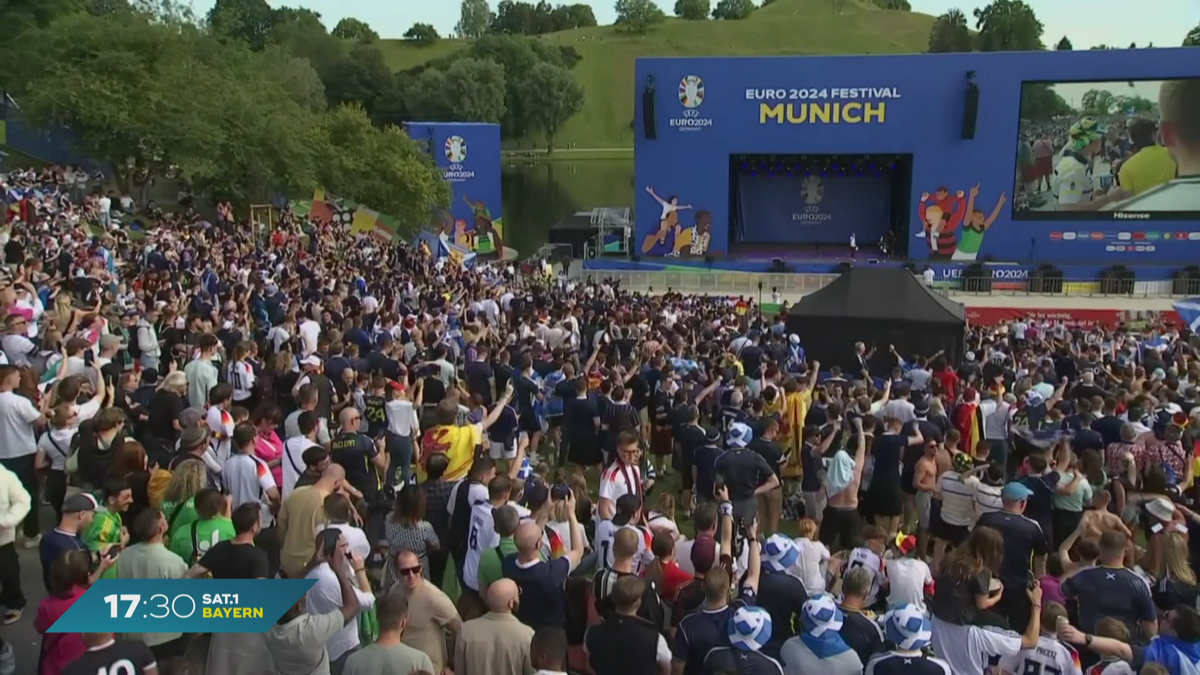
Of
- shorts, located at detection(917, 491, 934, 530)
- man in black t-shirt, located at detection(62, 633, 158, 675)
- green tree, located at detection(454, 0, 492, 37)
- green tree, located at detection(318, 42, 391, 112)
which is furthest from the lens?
green tree, located at detection(454, 0, 492, 37)

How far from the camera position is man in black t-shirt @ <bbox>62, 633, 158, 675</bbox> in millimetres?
3512

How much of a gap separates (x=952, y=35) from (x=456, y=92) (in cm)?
4872

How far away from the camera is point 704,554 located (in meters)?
4.62

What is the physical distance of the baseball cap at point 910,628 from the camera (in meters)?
3.84

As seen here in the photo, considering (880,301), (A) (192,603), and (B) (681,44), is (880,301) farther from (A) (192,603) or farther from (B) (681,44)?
(B) (681,44)

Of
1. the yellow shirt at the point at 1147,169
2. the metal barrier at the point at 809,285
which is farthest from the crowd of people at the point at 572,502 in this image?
the yellow shirt at the point at 1147,169

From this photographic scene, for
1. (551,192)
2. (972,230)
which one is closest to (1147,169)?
(972,230)

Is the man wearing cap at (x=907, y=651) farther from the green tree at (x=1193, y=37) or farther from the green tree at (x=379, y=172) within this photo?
the green tree at (x=1193, y=37)

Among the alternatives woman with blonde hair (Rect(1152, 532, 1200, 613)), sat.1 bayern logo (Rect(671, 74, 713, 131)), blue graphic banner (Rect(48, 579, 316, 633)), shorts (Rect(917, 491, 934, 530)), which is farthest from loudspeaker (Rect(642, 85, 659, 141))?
blue graphic banner (Rect(48, 579, 316, 633))

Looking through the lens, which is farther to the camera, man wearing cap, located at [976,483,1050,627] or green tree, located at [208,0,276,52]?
green tree, located at [208,0,276,52]

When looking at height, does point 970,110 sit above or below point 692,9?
below

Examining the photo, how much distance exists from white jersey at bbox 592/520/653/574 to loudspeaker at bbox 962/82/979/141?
28592 millimetres

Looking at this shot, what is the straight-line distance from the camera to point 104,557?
4.68 m

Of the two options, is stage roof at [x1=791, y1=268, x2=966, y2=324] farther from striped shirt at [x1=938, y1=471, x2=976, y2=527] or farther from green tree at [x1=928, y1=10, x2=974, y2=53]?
green tree at [x1=928, y1=10, x2=974, y2=53]
